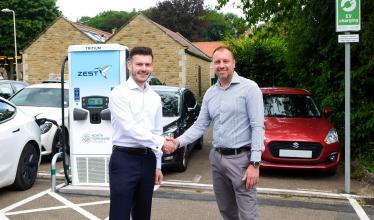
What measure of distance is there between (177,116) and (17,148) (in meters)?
3.18

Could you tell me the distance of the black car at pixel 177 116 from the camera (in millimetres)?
7938

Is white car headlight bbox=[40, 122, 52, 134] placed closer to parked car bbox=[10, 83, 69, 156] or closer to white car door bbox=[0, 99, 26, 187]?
parked car bbox=[10, 83, 69, 156]

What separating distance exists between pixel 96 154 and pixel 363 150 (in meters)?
5.29

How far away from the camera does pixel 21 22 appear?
161 feet

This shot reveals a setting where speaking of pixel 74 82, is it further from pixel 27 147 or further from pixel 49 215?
pixel 49 215

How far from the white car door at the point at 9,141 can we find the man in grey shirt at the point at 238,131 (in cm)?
339

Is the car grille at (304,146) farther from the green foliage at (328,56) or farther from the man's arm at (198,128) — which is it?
the man's arm at (198,128)

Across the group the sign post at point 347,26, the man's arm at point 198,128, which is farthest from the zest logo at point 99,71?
the sign post at point 347,26

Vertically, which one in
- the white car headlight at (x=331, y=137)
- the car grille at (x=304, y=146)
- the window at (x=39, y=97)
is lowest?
the car grille at (x=304, y=146)

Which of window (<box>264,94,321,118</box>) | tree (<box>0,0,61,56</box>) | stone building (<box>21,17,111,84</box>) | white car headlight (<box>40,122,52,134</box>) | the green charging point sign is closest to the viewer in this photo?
the green charging point sign

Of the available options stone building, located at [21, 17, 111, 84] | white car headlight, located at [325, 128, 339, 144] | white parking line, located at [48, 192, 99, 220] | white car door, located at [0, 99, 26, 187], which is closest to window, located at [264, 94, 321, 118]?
white car headlight, located at [325, 128, 339, 144]

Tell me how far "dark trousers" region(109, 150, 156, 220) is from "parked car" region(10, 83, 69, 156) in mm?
5513

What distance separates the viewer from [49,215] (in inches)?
223

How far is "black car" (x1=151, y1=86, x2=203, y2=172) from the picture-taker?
7.94 meters
